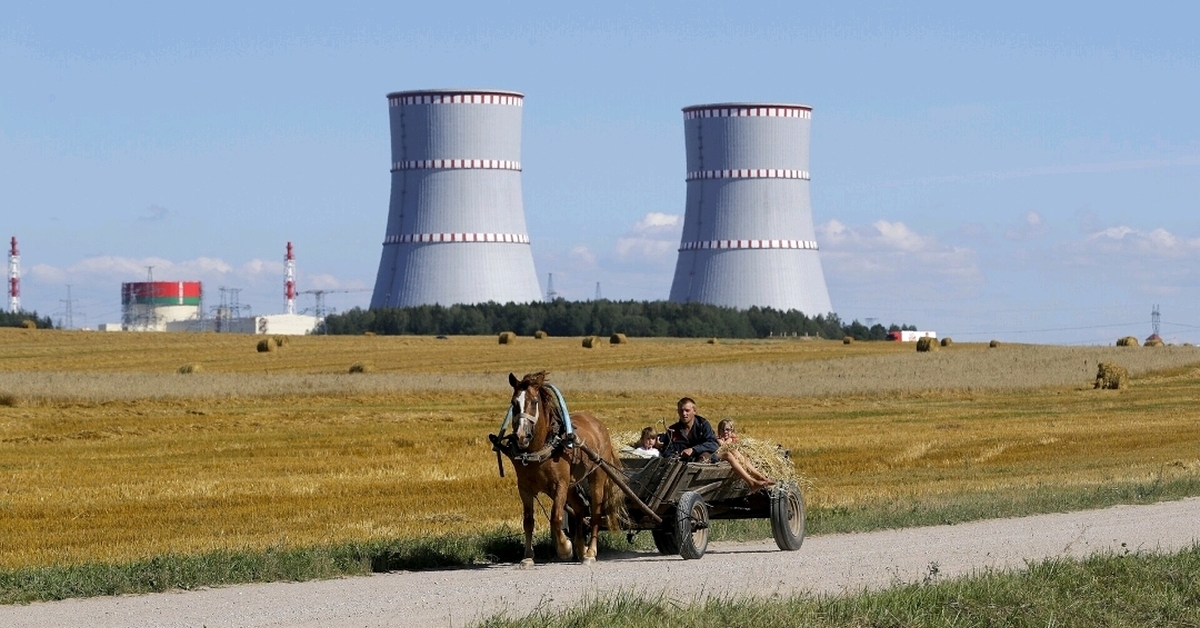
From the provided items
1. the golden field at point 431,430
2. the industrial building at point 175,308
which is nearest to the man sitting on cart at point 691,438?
the golden field at point 431,430

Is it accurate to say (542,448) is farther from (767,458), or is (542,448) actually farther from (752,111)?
(752,111)

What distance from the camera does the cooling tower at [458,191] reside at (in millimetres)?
62719

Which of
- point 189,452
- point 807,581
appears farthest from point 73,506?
point 807,581

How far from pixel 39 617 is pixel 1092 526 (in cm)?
780

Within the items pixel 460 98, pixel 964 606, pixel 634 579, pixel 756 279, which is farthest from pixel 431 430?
pixel 756 279

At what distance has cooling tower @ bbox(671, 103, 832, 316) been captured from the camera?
64.9 metres

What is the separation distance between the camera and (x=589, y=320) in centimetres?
7900

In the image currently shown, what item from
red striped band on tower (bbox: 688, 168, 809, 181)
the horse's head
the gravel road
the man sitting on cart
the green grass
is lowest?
the gravel road

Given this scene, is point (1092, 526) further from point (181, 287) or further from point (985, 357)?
point (181, 287)

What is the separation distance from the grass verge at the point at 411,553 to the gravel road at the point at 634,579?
0.21m

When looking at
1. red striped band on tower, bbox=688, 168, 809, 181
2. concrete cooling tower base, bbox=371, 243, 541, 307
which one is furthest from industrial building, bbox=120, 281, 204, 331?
red striped band on tower, bbox=688, 168, 809, 181

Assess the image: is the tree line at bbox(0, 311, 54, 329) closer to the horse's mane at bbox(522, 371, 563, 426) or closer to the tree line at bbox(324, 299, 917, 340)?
the tree line at bbox(324, 299, 917, 340)

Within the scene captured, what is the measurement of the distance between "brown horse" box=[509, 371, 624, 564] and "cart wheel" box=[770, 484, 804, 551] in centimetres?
107

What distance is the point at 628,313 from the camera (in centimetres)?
8019
